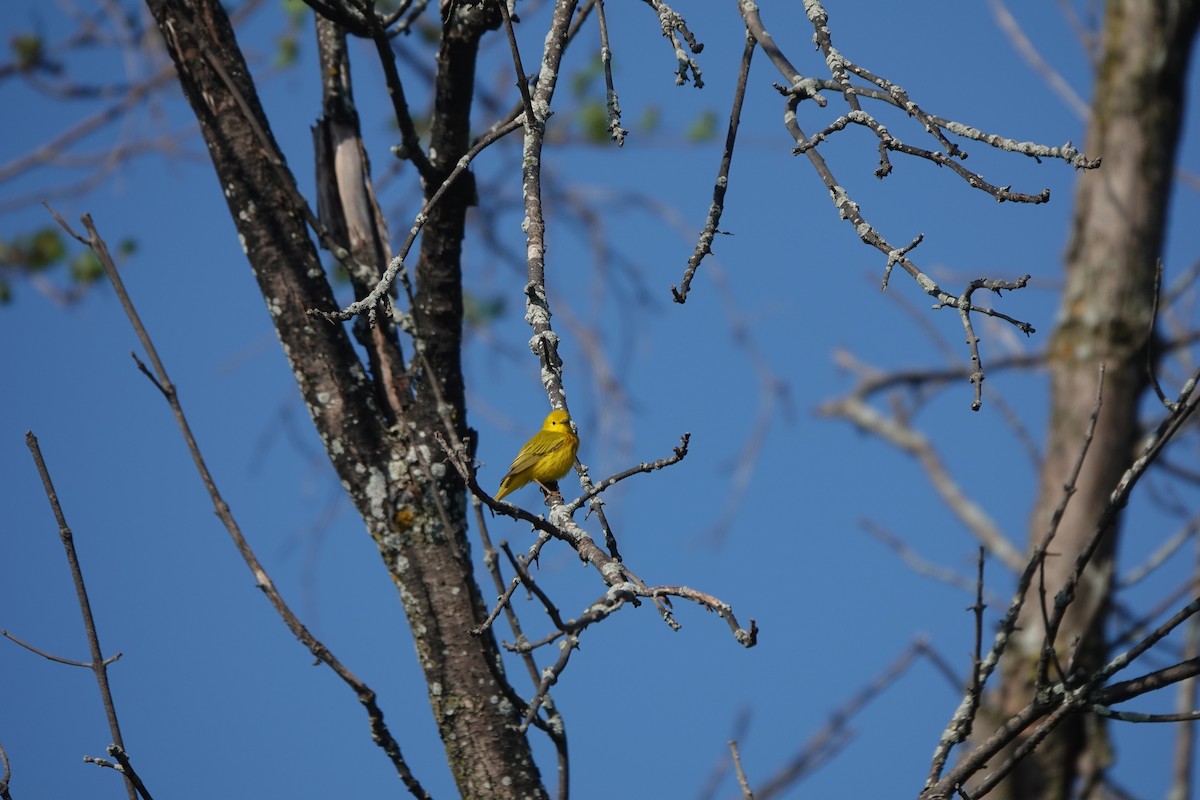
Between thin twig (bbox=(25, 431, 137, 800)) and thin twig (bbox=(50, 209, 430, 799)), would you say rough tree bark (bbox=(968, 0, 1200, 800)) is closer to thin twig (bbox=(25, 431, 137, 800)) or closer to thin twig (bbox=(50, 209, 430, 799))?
thin twig (bbox=(50, 209, 430, 799))

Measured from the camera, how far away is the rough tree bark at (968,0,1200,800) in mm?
5074

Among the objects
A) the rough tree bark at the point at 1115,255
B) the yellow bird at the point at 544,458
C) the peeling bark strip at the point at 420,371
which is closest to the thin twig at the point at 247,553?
the peeling bark strip at the point at 420,371

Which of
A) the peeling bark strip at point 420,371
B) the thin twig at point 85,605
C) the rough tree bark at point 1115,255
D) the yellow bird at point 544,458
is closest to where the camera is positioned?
the thin twig at point 85,605

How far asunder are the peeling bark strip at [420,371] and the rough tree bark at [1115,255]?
3.24 m

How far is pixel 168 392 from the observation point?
2.50 metres

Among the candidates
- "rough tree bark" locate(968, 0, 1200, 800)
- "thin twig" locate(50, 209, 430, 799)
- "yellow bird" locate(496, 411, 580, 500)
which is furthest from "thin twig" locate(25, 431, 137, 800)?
"rough tree bark" locate(968, 0, 1200, 800)

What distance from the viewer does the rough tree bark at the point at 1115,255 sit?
507 cm

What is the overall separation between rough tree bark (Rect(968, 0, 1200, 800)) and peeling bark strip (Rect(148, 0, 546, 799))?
324 centimetres

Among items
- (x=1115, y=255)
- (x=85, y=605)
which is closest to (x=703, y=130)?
(x=1115, y=255)

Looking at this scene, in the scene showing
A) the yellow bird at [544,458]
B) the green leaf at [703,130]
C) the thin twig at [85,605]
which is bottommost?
the thin twig at [85,605]

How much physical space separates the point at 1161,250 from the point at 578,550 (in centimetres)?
489

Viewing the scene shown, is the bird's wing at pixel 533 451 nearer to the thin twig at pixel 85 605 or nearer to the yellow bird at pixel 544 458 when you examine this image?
the yellow bird at pixel 544 458

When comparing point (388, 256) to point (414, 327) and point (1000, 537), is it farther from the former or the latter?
point (1000, 537)

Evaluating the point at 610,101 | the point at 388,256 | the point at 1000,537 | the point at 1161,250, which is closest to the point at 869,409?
the point at 1000,537
